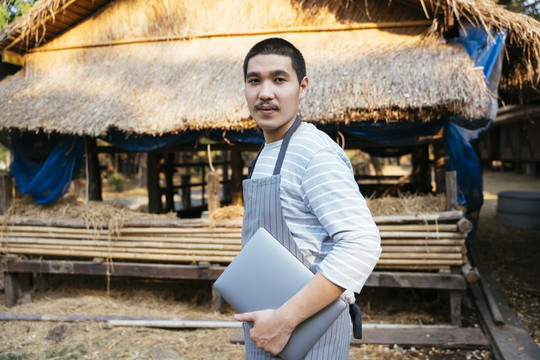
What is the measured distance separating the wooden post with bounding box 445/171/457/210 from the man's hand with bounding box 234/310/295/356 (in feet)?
12.4

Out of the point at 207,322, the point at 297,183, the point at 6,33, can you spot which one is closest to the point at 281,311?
the point at 297,183

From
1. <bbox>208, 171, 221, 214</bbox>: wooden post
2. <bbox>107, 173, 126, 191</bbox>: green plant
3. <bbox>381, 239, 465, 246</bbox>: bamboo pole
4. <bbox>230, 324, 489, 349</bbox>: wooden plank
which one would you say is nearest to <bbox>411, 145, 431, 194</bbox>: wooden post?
<bbox>381, 239, 465, 246</bbox>: bamboo pole

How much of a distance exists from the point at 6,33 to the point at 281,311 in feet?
20.3

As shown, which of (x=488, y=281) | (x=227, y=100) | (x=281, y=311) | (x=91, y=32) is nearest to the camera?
(x=281, y=311)

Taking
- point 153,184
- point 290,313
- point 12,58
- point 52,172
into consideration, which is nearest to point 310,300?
point 290,313

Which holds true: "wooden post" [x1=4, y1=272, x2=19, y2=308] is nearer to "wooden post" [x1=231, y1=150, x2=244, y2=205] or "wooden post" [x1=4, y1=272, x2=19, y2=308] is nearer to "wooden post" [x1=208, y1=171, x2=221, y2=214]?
"wooden post" [x1=208, y1=171, x2=221, y2=214]

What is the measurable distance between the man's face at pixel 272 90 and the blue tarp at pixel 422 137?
3.48 meters

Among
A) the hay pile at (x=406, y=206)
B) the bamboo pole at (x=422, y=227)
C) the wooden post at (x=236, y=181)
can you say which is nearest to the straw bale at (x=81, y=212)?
the wooden post at (x=236, y=181)

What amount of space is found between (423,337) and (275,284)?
3619 mm

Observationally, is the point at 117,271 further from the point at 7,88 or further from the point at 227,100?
the point at 7,88

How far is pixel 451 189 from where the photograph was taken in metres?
4.38

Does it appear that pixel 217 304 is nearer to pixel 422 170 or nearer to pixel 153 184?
pixel 153 184

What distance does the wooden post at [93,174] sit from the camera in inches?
234

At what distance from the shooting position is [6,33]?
545 centimetres
